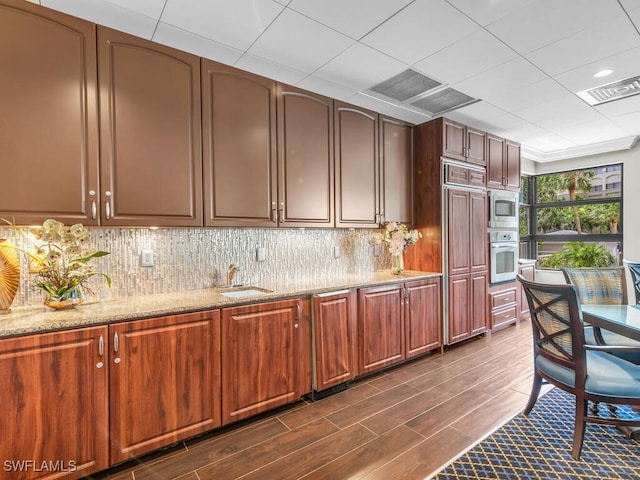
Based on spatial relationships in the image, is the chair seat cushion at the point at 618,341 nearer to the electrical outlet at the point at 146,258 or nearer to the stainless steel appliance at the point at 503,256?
the stainless steel appliance at the point at 503,256

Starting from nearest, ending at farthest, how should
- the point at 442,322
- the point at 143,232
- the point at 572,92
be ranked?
1. the point at 143,232
2. the point at 572,92
3. the point at 442,322

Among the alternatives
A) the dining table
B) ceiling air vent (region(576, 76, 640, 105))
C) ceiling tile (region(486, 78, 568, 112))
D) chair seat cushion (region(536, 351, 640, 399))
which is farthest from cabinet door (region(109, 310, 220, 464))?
ceiling air vent (region(576, 76, 640, 105))

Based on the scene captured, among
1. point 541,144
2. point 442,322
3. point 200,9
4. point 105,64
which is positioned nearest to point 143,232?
point 105,64

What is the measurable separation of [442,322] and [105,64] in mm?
3551

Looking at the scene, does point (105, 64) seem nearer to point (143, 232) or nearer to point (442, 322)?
point (143, 232)

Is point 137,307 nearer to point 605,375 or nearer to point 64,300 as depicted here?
point 64,300

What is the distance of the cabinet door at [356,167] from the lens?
3.10m

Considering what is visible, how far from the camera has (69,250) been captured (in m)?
1.81

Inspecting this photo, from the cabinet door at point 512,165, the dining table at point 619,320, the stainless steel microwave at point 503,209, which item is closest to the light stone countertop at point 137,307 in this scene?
the dining table at point 619,320

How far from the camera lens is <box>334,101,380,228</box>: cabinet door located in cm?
310

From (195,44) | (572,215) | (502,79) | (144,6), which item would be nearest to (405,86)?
(502,79)

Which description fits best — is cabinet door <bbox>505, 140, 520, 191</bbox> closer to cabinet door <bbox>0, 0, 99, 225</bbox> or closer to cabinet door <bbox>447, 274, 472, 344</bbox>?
cabinet door <bbox>447, 274, 472, 344</bbox>

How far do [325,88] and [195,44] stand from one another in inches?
46.2

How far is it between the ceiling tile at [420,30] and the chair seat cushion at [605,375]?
2.21m
